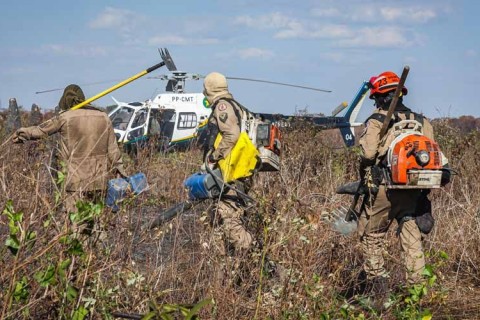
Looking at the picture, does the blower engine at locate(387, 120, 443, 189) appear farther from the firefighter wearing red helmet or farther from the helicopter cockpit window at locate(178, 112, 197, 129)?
the helicopter cockpit window at locate(178, 112, 197, 129)

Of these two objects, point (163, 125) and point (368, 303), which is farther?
point (163, 125)

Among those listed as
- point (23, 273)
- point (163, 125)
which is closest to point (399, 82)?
point (23, 273)

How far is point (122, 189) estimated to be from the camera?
573 centimetres

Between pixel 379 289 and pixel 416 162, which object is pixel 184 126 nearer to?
pixel 379 289

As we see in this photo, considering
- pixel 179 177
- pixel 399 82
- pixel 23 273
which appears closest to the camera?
pixel 23 273

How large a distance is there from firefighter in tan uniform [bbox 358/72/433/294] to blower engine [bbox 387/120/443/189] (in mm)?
227

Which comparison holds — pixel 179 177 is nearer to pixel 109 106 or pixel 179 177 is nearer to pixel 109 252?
pixel 109 252

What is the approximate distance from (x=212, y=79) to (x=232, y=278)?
231cm

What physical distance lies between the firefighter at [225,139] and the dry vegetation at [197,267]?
327mm

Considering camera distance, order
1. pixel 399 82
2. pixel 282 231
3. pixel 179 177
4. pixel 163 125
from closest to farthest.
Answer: pixel 282 231 < pixel 399 82 < pixel 179 177 < pixel 163 125

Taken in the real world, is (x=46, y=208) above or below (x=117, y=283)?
above

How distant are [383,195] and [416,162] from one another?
0.48 meters

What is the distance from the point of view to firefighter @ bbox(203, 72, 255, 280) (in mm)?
6605

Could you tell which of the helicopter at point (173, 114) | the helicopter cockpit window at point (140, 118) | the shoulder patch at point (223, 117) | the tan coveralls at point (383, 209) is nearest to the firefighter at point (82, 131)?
the shoulder patch at point (223, 117)
